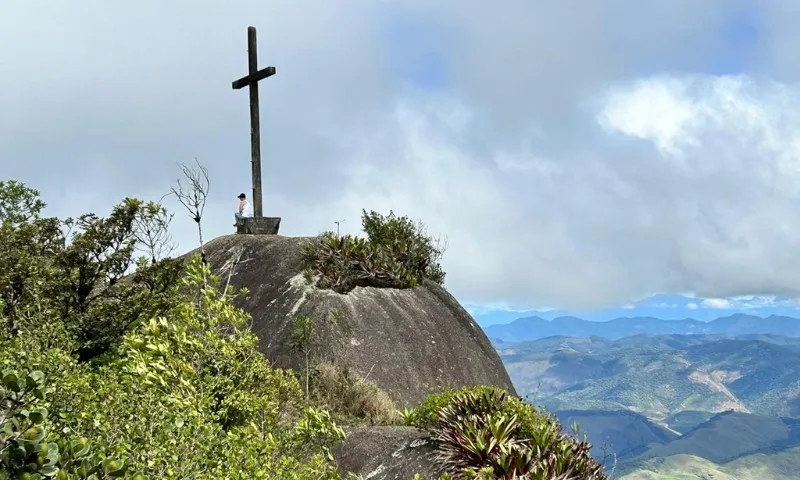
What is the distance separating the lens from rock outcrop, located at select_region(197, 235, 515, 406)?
20.7m

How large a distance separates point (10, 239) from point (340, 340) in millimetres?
9050

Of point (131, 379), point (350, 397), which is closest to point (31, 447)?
point (131, 379)

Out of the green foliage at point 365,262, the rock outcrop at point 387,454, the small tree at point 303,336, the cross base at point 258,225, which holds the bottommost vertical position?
the rock outcrop at point 387,454

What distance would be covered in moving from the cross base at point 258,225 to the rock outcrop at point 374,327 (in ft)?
4.70

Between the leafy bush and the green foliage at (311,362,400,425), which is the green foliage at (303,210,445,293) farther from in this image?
the leafy bush

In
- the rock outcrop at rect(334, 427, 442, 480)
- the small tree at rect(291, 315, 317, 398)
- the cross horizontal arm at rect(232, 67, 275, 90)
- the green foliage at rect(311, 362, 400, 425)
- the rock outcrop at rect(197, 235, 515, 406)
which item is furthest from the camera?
the cross horizontal arm at rect(232, 67, 275, 90)

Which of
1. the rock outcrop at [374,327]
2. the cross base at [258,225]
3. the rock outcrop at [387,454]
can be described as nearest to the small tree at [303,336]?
the rock outcrop at [374,327]

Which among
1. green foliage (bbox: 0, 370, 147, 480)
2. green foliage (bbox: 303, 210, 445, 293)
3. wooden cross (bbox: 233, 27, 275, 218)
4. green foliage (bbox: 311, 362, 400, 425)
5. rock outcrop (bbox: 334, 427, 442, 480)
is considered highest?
wooden cross (bbox: 233, 27, 275, 218)

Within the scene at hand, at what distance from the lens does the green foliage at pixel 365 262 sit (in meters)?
23.0

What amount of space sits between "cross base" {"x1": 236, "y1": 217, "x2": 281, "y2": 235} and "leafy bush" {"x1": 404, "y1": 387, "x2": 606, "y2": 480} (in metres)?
13.7

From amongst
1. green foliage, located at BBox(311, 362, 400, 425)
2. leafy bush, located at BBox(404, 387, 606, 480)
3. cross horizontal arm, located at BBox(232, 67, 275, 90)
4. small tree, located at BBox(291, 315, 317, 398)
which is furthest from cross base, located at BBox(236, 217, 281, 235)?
leafy bush, located at BBox(404, 387, 606, 480)

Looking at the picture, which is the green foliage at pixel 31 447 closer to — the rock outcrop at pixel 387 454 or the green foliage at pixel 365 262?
the rock outcrop at pixel 387 454

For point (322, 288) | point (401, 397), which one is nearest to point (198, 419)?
point (401, 397)

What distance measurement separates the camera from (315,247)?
24.1 meters
